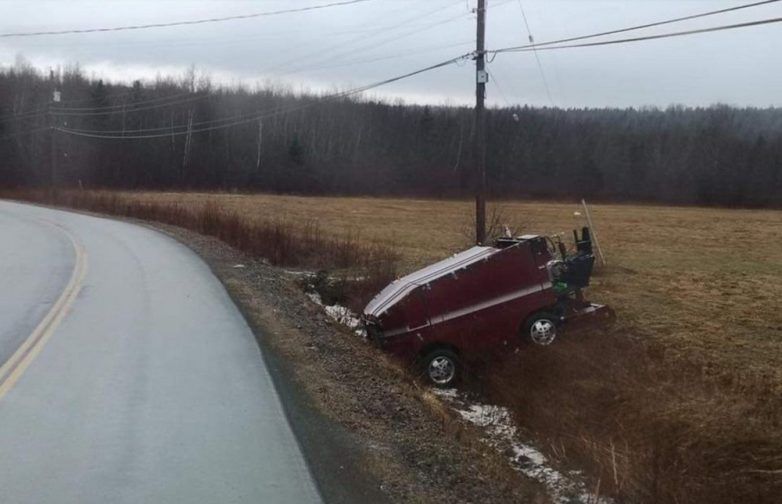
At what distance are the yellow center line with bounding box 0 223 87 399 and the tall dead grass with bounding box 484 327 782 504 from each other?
6.10 metres

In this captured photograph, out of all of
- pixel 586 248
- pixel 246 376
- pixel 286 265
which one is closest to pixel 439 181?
pixel 286 265

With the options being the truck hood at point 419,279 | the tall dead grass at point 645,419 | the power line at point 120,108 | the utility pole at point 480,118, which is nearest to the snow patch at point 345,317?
the truck hood at point 419,279

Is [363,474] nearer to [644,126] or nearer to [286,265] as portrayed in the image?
[286,265]

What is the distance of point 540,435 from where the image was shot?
10.6m

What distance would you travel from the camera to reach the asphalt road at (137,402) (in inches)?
226

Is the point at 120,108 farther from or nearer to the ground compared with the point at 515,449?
farther from the ground

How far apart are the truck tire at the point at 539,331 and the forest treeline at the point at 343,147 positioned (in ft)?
233

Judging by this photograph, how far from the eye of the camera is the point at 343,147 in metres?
114

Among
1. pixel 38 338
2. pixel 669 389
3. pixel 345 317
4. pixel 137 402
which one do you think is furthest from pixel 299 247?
pixel 137 402

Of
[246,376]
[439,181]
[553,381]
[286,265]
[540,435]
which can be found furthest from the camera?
[439,181]

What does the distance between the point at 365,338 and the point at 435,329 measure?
1.49 m

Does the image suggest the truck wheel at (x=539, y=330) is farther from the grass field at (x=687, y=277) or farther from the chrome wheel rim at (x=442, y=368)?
the grass field at (x=687, y=277)

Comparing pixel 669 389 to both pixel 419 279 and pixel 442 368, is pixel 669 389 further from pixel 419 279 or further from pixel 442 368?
pixel 419 279

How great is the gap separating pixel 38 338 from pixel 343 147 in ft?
340
